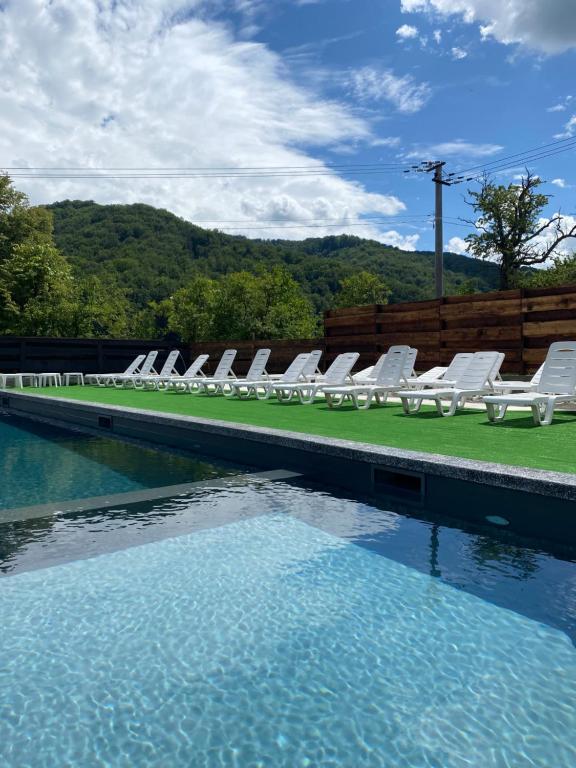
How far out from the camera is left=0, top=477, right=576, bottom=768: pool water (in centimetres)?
211

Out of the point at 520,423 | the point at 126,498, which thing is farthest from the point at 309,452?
the point at 520,423

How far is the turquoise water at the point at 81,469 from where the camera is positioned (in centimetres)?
561

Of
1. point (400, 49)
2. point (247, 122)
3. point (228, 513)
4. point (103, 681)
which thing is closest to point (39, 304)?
point (247, 122)

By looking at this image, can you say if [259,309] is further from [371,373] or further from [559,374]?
[559,374]

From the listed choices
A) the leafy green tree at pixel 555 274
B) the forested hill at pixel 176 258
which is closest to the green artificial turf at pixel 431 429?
the leafy green tree at pixel 555 274

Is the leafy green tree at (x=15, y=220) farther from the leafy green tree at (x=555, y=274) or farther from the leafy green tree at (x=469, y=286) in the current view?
the leafy green tree at (x=555, y=274)

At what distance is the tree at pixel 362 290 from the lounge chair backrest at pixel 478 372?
42.5m

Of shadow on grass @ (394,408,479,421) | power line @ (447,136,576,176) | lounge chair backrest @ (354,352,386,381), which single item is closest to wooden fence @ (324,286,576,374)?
lounge chair backrest @ (354,352,386,381)

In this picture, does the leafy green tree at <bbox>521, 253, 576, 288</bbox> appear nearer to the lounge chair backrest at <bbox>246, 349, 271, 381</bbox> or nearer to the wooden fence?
the wooden fence

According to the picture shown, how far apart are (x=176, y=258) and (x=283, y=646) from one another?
46.3 metres

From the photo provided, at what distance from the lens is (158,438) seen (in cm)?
860

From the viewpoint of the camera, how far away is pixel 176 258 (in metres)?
47.1

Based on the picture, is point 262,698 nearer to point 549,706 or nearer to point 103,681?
point 103,681

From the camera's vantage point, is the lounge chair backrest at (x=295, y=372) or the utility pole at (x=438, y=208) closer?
the lounge chair backrest at (x=295, y=372)
